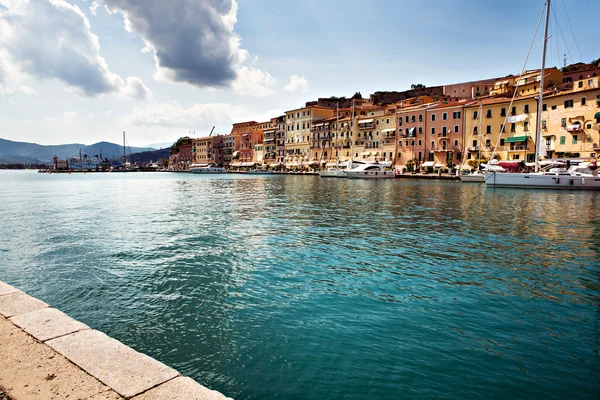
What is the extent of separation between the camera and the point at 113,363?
354cm

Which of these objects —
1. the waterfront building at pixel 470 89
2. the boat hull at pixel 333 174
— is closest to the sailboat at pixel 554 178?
the boat hull at pixel 333 174

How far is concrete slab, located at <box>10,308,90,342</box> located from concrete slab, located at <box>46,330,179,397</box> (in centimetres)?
16

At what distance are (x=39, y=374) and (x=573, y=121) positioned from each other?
56114mm

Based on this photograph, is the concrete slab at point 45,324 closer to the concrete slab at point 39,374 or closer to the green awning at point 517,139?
the concrete slab at point 39,374

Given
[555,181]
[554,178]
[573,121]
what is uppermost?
[573,121]

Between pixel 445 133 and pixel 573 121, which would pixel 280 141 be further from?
pixel 573 121

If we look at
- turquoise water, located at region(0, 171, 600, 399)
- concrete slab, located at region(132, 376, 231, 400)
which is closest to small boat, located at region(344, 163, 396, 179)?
turquoise water, located at region(0, 171, 600, 399)

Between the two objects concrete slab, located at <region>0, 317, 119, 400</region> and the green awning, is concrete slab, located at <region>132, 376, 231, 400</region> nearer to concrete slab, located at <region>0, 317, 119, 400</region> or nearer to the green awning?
concrete slab, located at <region>0, 317, 119, 400</region>

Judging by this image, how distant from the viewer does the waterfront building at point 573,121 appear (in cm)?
4394

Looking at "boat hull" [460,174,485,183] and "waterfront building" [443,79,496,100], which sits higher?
"waterfront building" [443,79,496,100]

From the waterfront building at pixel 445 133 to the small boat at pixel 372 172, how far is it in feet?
24.1

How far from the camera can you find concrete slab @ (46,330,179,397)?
10.6 ft

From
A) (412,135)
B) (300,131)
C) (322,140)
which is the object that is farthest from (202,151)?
(412,135)

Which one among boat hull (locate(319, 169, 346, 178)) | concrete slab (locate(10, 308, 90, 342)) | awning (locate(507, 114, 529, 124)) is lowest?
concrete slab (locate(10, 308, 90, 342))
